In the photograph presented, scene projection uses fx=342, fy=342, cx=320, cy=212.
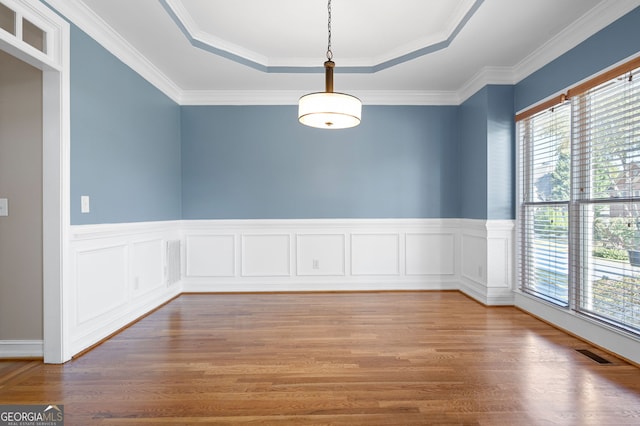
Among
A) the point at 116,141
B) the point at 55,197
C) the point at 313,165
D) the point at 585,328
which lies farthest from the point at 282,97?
the point at 585,328

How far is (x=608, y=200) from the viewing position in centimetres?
266

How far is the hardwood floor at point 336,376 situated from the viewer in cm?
187

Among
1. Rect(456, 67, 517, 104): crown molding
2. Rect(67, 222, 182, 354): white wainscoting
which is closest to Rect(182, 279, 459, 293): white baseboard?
Rect(67, 222, 182, 354): white wainscoting

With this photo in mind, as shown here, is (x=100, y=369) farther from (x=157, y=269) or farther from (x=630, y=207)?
(x=630, y=207)

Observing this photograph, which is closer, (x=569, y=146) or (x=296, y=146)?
(x=569, y=146)

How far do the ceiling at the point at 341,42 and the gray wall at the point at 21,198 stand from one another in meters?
0.66

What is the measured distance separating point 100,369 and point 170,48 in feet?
9.50

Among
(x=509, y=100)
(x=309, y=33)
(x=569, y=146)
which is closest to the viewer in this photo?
(x=569, y=146)

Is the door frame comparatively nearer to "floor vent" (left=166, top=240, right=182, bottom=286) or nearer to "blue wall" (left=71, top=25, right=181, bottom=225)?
"blue wall" (left=71, top=25, right=181, bottom=225)

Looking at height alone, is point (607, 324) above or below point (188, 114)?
below

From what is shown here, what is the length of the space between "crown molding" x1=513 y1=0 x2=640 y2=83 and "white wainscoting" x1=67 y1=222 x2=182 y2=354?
4.38 m

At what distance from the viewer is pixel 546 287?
341cm

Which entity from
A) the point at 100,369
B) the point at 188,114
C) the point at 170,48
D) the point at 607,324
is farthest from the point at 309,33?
the point at 607,324

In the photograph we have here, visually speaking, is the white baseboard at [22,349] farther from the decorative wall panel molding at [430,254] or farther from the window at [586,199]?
the window at [586,199]
